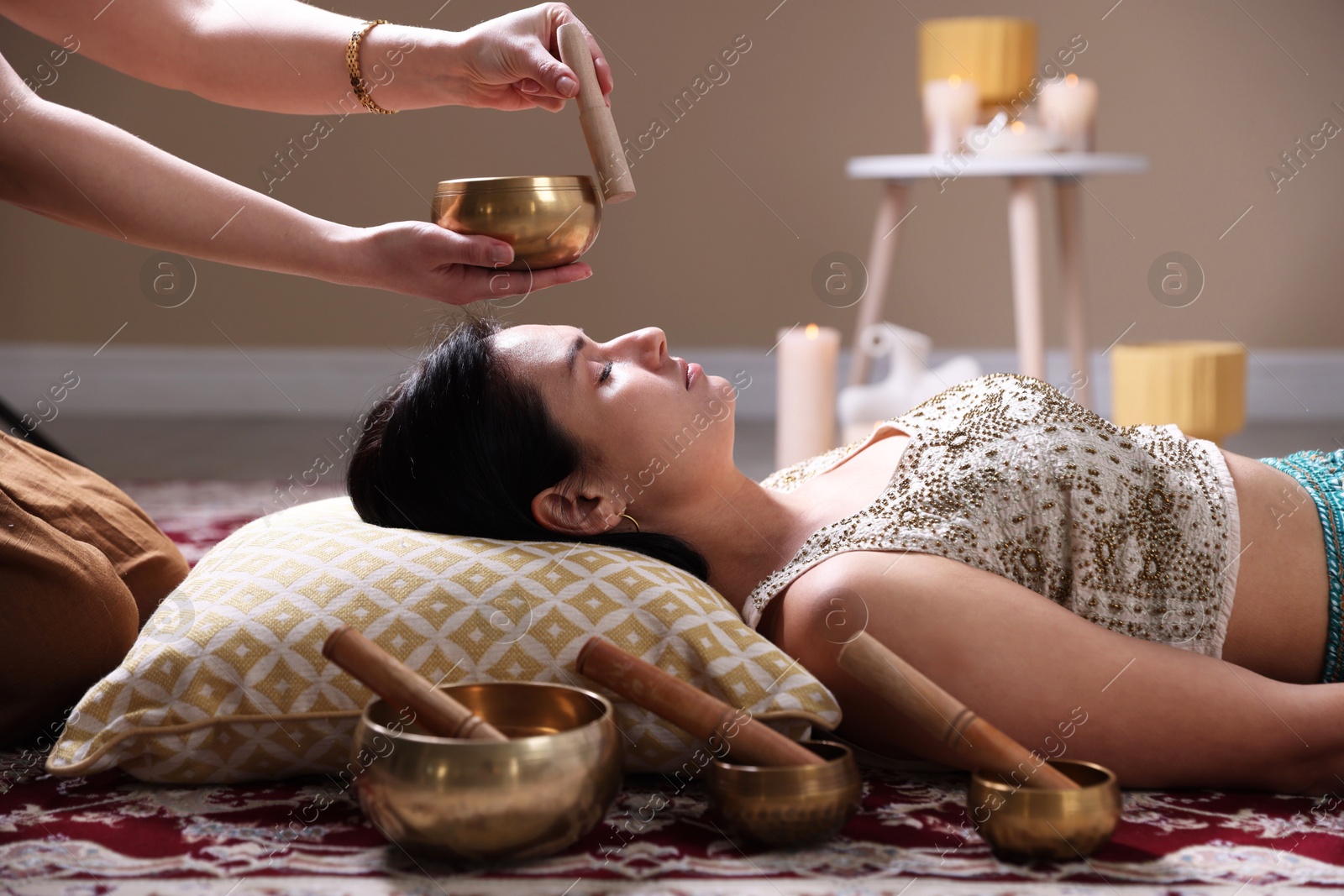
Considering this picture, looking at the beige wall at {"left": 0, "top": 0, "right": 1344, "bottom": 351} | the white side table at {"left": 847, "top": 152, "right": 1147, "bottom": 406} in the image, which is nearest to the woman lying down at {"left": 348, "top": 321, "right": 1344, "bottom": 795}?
the white side table at {"left": 847, "top": 152, "right": 1147, "bottom": 406}

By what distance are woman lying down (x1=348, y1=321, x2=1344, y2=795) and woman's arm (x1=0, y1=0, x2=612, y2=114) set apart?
41cm

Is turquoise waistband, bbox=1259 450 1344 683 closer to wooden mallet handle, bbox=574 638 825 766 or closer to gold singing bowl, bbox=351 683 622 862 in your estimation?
wooden mallet handle, bbox=574 638 825 766

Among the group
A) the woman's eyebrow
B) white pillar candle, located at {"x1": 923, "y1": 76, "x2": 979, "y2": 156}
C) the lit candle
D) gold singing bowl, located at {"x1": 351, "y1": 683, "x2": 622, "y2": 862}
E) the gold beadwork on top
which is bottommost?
gold singing bowl, located at {"x1": 351, "y1": 683, "x2": 622, "y2": 862}

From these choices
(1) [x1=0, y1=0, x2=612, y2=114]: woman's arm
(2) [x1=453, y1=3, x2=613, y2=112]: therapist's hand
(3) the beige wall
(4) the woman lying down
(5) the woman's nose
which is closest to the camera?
(4) the woman lying down

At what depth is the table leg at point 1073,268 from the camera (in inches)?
135

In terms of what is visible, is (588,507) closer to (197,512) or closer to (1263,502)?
(1263,502)

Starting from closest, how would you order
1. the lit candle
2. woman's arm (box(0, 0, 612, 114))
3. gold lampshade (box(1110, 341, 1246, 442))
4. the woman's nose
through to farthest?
the woman's nose < woman's arm (box(0, 0, 612, 114)) < gold lampshade (box(1110, 341, 1246, 442)) < the lit candle

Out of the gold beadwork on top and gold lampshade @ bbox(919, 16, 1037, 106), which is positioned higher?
gold lampshade @ bbox(919, 16, 1037, 106)

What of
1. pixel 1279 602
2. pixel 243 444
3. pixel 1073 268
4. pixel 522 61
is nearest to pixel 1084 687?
pixel 1279 602

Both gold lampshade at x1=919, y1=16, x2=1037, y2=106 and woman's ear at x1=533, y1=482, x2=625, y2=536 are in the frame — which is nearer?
woman's ear at x1=533, y1=482, x2=625, y2=536

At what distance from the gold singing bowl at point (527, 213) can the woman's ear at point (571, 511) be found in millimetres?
298

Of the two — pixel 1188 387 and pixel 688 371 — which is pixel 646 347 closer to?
pixel 688 371

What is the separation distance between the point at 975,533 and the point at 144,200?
1071mm

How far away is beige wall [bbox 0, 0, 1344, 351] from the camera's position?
4.53 metres
